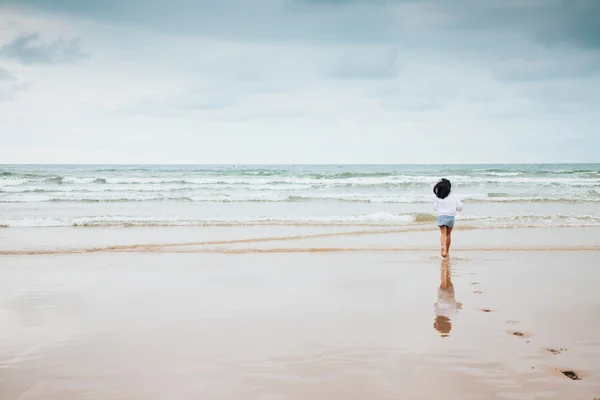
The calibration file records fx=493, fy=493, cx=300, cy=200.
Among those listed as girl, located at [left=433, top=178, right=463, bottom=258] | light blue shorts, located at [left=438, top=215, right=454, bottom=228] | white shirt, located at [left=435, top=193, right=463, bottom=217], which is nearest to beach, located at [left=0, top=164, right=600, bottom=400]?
girl, located at [left=433, top=178, right=463, bottom=258]

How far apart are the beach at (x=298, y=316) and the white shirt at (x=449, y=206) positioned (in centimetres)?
91

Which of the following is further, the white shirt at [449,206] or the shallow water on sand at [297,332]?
the white shirt at [449,206]

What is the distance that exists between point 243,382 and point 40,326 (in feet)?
8.89

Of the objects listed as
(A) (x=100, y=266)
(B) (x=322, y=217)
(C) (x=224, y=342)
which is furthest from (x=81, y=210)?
(C) (x=224, y=342)

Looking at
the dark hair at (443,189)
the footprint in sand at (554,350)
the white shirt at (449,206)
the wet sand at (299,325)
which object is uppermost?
the dark hair at (443,189)

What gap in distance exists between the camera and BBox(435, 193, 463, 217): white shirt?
31.4 ft

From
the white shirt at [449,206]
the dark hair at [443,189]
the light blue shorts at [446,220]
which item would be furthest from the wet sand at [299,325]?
the dark hair at [443,189]

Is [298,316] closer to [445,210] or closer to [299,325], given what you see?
[299,325]

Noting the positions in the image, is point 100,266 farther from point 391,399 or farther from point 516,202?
point 516,202

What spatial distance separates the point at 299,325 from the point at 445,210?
5364 millimetres

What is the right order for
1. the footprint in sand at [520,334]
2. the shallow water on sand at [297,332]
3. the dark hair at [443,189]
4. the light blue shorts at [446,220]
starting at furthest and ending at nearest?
the dark hair at [443,189] < the light blue shorts at [446,220] < the footprint in sand at [520,334] < the shallow water on sand at [297,332]

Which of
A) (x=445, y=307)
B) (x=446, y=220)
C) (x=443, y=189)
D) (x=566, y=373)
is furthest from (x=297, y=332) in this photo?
(x=443, y=189)

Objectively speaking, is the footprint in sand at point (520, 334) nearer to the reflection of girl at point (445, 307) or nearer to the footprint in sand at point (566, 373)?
the reflection of girl at point (445, 307)

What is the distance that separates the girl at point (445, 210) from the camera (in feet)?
31.3
